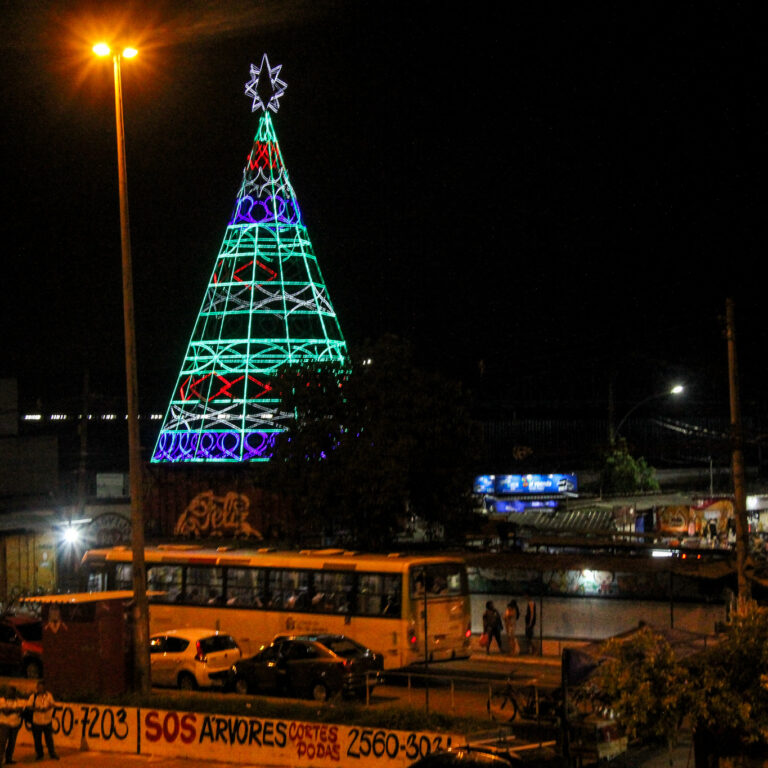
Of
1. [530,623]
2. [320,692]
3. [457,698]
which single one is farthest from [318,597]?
[530,623]

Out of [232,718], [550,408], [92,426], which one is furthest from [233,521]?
[92,426]

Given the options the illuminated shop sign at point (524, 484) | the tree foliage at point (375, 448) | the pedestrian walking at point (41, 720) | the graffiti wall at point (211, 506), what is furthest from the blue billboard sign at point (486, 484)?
the pedestrian walking at point (41, 720)

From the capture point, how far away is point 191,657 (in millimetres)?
24000

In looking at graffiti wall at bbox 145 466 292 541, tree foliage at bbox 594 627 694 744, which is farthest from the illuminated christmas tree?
tree foliage at bbox 594 627 694 744

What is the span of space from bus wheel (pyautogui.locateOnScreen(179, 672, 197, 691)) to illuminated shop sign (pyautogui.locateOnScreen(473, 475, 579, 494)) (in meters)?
24.9

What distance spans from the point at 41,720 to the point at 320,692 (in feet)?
19.8

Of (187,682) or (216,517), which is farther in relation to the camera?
(216,517)

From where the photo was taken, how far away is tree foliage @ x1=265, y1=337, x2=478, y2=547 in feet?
106

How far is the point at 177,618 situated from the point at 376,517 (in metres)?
7.36

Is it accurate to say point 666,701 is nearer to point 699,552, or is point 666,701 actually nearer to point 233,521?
point 699,552

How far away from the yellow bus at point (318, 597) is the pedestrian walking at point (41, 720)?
7.96 meters

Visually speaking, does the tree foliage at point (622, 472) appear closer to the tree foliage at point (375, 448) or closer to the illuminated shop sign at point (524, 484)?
the illuminated shop sign at point (524, 484)

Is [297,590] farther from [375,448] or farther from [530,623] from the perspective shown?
[375,448]

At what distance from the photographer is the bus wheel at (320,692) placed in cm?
2227
